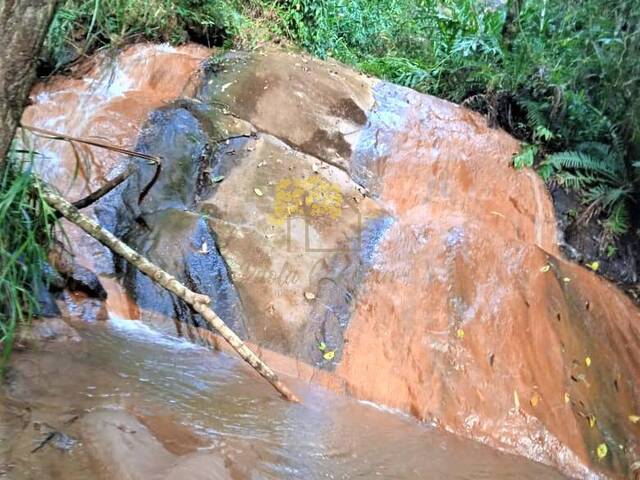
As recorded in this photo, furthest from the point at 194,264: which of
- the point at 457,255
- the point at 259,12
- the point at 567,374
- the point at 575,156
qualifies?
the point at 259,12

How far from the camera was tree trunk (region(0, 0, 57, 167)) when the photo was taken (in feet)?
7.37

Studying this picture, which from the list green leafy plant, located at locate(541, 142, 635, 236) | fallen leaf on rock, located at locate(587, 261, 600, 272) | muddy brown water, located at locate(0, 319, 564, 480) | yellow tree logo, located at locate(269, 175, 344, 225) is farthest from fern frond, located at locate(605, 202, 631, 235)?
muddy brown water, located at locate(0, 319, 564, 480)

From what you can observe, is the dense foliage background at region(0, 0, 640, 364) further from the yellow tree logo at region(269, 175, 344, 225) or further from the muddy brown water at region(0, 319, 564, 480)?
the muddy brown water at region(0, 319, 564, 480)

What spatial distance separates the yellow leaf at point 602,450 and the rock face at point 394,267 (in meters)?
0.05

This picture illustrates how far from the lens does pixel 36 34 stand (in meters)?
2.32

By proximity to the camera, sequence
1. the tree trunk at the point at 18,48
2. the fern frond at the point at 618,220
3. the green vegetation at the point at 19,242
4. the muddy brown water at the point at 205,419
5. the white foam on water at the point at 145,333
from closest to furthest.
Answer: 1. the tree trunk at the point at 18,48
2. the muddy brown water at the point at 205,419
3. the green vegetation at the point at 19,242
4. the white foam on water at the point at 145,333
5. the fern frond at the point at 618,220

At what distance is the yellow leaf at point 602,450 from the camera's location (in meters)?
4.03

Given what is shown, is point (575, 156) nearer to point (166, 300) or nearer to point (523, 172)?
point (523, 172)

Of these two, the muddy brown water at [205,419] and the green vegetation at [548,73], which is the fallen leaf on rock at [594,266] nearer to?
the green vegetation at [548,73]

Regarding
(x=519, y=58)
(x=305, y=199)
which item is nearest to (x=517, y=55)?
(x=519, y=58)

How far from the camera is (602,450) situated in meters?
4.06

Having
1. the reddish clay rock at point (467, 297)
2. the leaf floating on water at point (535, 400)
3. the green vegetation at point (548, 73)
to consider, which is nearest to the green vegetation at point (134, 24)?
the reddish clay rock at point (467, 297)

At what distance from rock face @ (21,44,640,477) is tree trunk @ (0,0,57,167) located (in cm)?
216

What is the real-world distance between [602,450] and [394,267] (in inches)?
81.5
